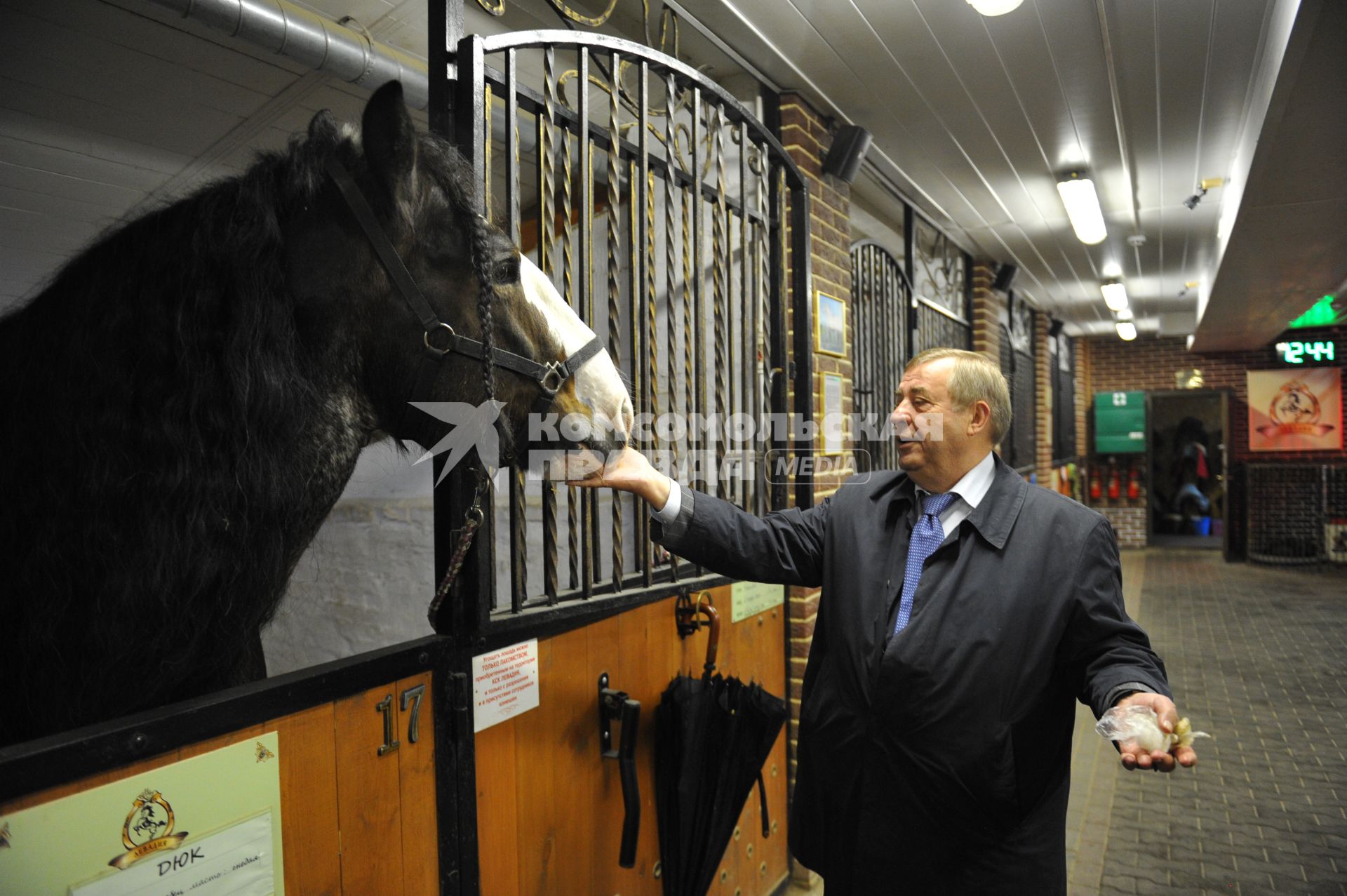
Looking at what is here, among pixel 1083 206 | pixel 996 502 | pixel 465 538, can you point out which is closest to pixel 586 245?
pixel 465 538

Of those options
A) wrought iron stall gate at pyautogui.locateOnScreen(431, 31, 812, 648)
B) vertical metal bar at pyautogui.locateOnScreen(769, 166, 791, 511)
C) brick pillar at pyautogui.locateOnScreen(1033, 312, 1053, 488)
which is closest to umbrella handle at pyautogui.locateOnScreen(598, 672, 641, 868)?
wrought iron stall gate at pyautogui.locateOnScreen(431, 31, 812, 648)

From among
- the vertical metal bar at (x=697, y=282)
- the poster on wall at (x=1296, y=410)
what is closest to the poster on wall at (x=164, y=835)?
the vertical metal bar at (x=697, y=282)

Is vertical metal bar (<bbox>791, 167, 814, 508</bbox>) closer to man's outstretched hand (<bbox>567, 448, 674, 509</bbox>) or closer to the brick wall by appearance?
man's outstretched hand (<bbox>567, 448, 674, 509</bbox>)

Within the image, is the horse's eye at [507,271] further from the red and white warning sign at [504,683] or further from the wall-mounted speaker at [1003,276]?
the wall-mounted speaker at [1003,276]

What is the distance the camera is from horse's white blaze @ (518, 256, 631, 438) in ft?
→ 4.60

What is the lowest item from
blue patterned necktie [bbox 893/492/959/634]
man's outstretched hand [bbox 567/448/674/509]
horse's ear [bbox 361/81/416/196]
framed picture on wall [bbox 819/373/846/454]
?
blue patterned necktie [bbox 893/492/959/634]

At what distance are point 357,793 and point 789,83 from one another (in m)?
2.88

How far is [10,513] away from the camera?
1134 mm

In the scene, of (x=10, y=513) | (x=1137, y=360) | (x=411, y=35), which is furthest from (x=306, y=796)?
(x=1137, y=360)

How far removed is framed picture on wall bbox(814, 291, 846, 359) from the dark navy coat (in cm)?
160

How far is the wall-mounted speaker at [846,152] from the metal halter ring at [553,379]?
2486 mm

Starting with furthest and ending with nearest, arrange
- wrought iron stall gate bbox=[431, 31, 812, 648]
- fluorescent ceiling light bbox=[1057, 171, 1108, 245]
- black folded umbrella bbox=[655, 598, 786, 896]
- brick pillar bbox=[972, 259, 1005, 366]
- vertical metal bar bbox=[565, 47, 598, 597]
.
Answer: brick pillar bbox=[972, 259, 1005, 366] < fluorescent ceiling light bbox=[1057, 171, 1108, 245] < black folded umbrella bbox=[655, 598, 786, 896] < vertical metal bar bbox=[565, 47, 598, 597] < wrought iron stall gate bbox=[431, 31, 812, 648]

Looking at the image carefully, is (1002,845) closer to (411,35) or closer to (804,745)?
(804,745)

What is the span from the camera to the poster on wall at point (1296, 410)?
11.0m
